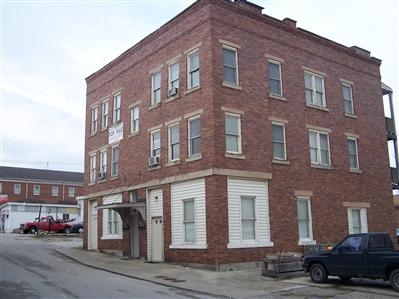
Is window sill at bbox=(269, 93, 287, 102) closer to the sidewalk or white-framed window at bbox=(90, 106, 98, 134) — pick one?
the sidewalk

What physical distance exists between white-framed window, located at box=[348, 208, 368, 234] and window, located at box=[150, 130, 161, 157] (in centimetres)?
1093

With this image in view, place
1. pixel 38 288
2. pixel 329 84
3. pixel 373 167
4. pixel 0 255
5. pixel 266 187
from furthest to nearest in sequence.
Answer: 1. pixel 373 167
2. pixel 329 84
3. pixel 0 255
4. pixel 266 187
5. pixel 38 288

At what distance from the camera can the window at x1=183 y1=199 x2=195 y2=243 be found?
21.2 metres

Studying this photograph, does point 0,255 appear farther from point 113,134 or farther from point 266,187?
point 266,187

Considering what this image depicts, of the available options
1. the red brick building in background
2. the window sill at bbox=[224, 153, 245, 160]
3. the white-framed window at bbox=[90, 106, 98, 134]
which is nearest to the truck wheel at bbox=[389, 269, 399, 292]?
the red brick building in background

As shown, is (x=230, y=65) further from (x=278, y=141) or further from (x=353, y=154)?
(x=353, y=154)

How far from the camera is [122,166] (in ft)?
90.4

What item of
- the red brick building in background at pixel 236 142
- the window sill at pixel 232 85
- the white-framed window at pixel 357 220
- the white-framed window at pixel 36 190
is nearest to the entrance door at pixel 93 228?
the red brick building in background at pixel 236 142

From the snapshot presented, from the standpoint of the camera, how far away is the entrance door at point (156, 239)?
75.9 ft

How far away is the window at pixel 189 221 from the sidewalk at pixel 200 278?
1.32 meters

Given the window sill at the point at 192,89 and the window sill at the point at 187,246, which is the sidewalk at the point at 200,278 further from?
the window sill at the point at 192,89

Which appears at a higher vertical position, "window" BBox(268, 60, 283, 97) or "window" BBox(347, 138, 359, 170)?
"window" BBox(268, 60, 283, 97)

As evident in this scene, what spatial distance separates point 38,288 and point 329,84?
18918 millimetres

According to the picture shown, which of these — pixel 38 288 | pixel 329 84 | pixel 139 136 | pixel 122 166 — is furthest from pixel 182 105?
pixel 38 288
